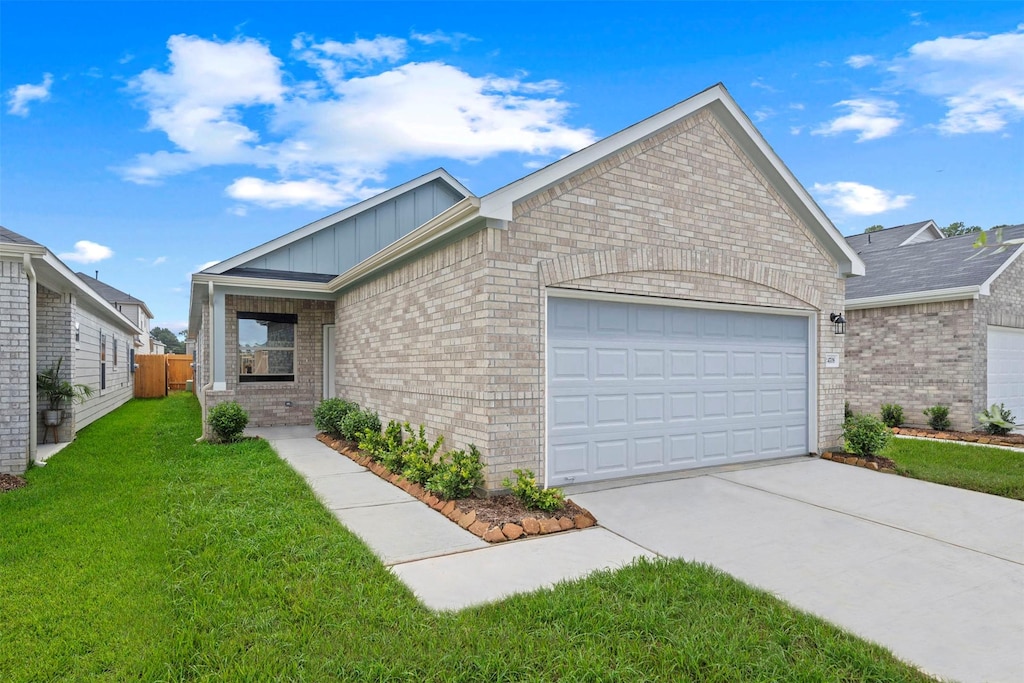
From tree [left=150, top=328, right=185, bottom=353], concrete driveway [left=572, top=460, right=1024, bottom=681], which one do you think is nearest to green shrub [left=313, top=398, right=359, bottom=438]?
concrete driveway [left=572, top=460, right=1024, bottom=681]

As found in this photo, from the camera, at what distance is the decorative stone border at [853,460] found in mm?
8088

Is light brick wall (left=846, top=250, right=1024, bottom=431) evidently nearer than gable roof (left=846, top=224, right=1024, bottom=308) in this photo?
Yes

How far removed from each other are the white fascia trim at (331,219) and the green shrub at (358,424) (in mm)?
4411

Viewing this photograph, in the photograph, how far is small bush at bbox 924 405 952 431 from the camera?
12203 millimetres

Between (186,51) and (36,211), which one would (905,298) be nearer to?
(186,51)

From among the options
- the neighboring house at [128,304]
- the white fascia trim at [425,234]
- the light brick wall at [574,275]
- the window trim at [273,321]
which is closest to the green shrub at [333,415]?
the light brick wall at [574,275]

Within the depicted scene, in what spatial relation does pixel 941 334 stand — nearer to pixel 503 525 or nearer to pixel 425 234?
pixel 425 234

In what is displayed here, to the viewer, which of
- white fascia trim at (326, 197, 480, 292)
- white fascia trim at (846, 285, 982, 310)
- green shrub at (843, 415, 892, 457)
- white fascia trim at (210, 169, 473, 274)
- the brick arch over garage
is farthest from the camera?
white fascia trim at (846, 285, 982, 310)

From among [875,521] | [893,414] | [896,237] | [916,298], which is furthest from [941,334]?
[875,521]

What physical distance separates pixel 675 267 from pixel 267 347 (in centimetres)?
981

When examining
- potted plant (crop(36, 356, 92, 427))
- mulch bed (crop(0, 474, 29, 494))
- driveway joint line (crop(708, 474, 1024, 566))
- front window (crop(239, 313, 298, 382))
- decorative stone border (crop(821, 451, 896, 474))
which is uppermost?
front window (crop(239, 313, 298, 382))

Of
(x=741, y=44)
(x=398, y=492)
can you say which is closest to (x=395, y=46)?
(x=741, y=44)

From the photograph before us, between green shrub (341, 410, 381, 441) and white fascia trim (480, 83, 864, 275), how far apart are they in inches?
205

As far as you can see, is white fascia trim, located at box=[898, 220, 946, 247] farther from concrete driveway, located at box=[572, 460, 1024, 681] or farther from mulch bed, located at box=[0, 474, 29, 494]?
mulch bed, located at box=[0, 474, 29, 494]
